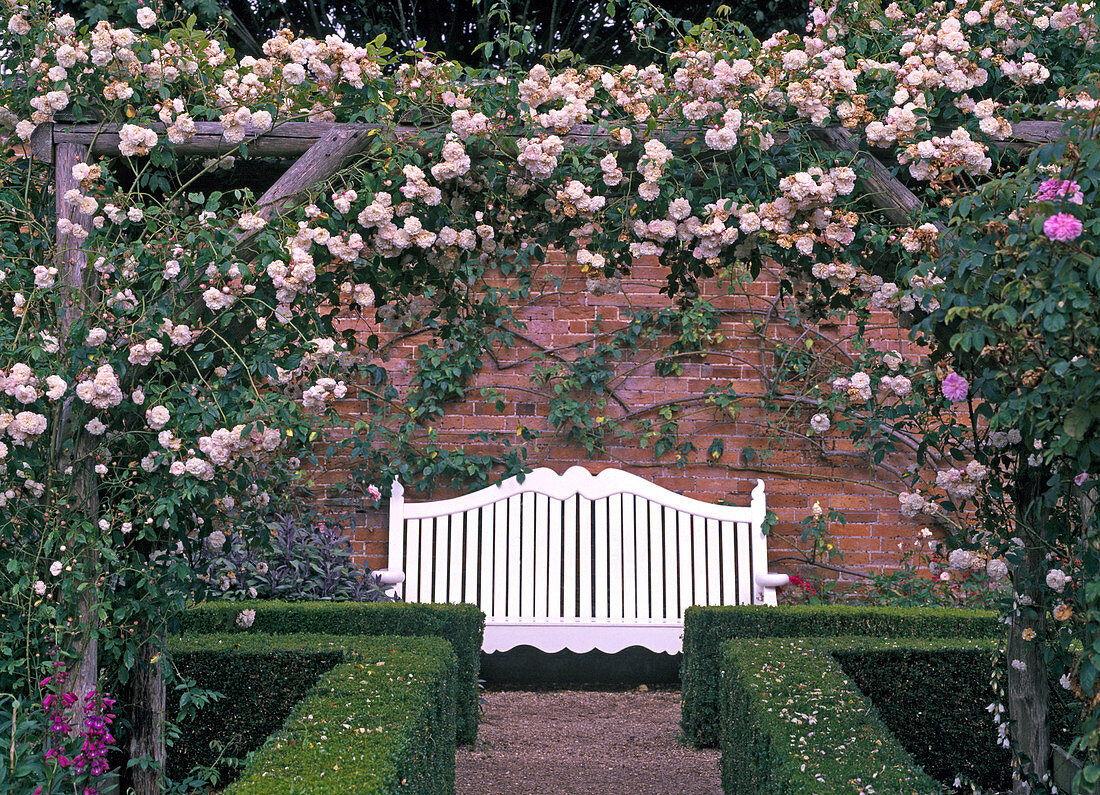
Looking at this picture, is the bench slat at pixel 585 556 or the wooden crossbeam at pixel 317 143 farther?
the bench slat at pixel 585 556

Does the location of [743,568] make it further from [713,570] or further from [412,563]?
[412,563]

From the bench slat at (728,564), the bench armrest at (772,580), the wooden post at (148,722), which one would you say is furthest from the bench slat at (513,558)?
the wooden post at (148,722)

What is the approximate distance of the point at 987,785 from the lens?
11.5 ft

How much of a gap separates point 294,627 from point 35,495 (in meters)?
1.45

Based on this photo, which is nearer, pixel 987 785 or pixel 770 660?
pixel 770 660

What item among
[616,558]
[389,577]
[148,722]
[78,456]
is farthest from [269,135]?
[616,558]

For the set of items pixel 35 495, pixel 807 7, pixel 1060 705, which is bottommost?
pixel 1060 705

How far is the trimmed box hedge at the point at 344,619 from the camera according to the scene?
12.5 ft

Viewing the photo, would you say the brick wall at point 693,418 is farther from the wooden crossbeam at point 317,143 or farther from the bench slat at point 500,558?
the wooden crossbeam at point 317,143

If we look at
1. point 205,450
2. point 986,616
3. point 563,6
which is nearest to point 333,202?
point 205,450

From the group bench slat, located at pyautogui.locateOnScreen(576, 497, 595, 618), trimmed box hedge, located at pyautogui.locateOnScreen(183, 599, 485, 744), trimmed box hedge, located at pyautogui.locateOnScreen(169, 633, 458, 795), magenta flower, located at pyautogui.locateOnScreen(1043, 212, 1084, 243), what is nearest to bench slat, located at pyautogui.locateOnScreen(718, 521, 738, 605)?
bench slat, located at pyautogui.locateOnScreen(576, 497, 595, 618)

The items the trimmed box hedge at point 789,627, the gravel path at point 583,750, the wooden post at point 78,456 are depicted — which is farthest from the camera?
the trimmed box hedge at point 789,627

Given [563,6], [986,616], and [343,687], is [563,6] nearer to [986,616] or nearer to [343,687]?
[986,616]

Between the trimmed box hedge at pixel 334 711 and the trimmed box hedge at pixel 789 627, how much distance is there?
1.22 m
